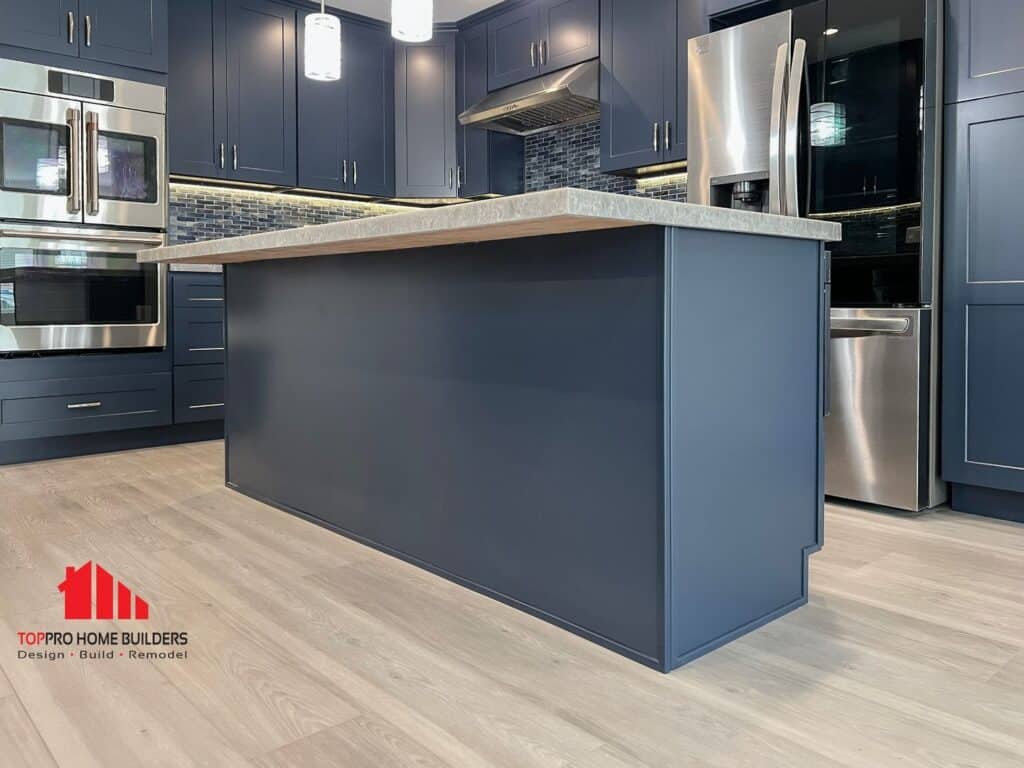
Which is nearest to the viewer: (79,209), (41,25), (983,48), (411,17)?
(411,17)

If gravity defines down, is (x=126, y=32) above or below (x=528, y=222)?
above

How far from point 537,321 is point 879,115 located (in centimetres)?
174

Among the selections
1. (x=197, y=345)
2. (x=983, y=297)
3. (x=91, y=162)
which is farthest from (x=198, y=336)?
(x=983, y=297)

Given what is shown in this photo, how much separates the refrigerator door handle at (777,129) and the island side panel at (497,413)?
1.48 m

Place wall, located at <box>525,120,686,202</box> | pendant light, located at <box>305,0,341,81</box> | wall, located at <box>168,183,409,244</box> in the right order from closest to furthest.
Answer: pendant light, located at <box>305,0,341,81</box> → wall, located at <box>525,120,686,202</box> → wall, located at <box>168,183,409,244</box>

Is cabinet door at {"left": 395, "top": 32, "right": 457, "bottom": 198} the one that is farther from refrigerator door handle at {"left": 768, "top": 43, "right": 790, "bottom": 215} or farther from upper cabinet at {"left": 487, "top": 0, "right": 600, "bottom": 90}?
refrigerator door handle at {"left": 768, "top": 43, "right": 790, "bottom": 215}

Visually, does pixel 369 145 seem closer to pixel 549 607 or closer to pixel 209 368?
pixel 209 368

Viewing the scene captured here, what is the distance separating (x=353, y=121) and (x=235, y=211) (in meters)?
0.91

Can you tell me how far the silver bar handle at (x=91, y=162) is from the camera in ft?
12.3

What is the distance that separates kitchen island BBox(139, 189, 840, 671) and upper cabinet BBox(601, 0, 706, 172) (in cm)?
221

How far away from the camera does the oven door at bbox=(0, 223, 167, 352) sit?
3.62 m

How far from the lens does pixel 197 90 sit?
173 inches

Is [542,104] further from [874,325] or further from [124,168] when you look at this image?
[874,325]

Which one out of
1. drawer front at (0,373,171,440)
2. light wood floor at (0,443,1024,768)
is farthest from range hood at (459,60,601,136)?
light wood floor at (0,443,1024,768)
